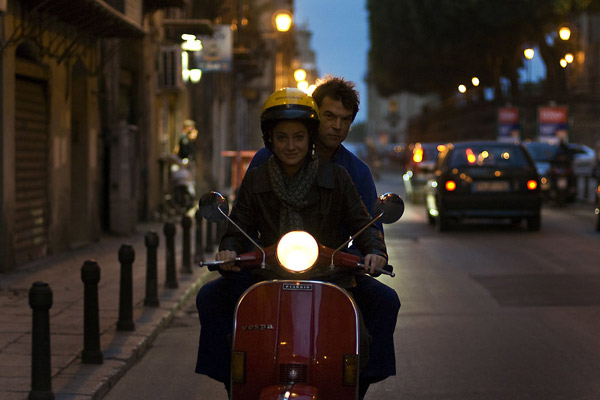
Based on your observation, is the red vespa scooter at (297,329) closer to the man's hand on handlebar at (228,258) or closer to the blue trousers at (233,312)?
the man's hand on handlebar at (228,258)

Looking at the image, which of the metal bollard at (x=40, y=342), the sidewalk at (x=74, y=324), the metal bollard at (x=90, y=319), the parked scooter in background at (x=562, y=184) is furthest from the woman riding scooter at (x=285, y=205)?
the parked scooter in background at (x=562, y=184)

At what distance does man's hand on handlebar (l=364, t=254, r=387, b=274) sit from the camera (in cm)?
453

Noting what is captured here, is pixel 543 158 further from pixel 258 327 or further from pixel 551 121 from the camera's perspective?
pixel 258 327

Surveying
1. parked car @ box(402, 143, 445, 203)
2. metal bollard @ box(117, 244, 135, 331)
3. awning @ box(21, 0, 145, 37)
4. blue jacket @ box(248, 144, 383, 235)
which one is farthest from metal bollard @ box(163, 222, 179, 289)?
parked car @ box(402, 143, 445, 203)

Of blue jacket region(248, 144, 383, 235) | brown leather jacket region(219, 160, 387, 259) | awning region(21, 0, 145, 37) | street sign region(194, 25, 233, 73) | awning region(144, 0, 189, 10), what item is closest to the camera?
brown leather jacket region(219, 160, 387, 259)

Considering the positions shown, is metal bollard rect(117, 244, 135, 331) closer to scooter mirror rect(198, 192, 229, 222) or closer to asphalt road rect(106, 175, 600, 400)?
asphalt road rect(106, 175, 600, 400)

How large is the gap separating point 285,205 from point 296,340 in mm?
641

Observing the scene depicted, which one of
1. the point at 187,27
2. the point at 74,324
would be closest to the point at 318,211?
the point at 74,324

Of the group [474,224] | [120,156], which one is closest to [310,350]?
[120,156]

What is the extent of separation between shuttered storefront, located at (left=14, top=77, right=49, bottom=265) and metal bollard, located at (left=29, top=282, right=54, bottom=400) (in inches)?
292

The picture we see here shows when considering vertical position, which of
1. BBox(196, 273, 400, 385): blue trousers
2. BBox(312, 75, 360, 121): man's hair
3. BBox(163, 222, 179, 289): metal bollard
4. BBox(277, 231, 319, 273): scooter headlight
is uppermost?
BBox(312, 75, 360, 121): man's hair

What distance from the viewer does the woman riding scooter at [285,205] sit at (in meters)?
4.69

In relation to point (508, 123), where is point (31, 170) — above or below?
below

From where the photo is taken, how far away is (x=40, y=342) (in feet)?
19.0
